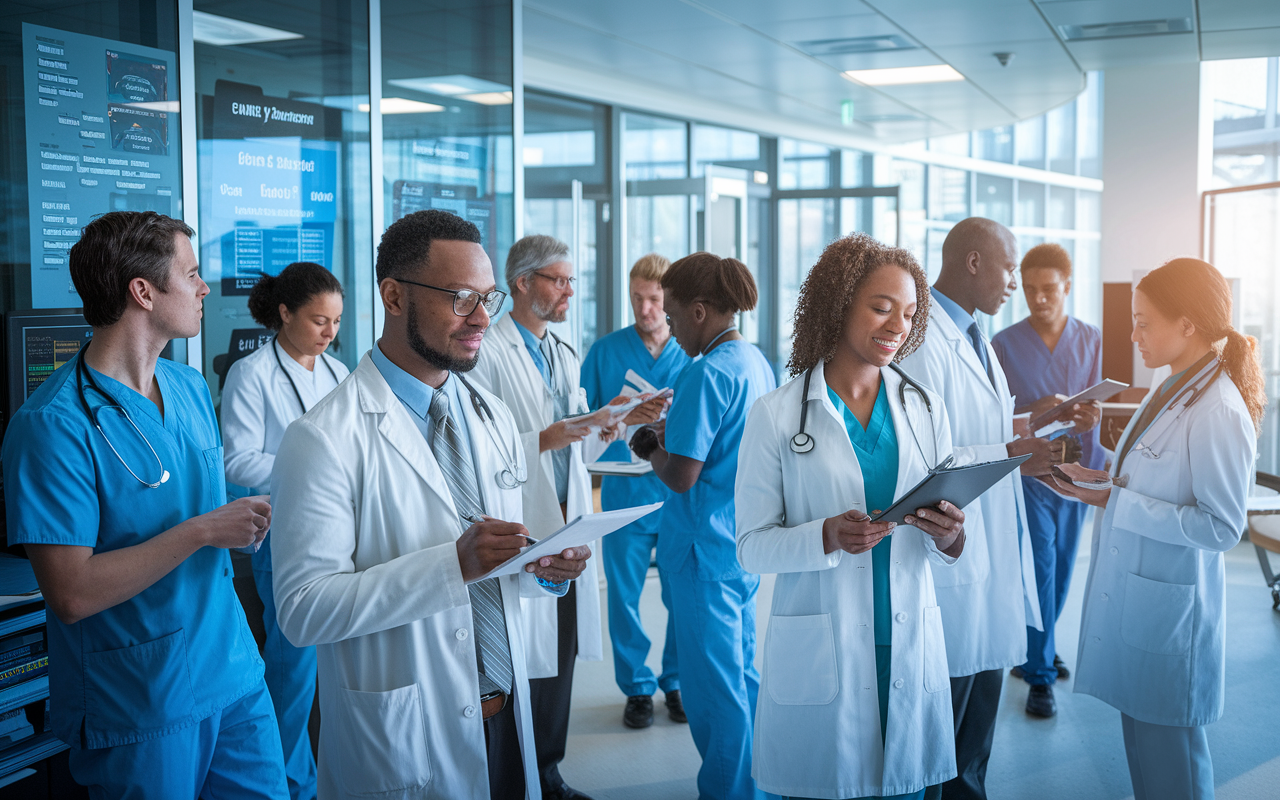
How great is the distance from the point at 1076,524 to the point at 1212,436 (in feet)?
5.76

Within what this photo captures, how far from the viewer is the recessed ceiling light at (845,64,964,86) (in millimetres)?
6336

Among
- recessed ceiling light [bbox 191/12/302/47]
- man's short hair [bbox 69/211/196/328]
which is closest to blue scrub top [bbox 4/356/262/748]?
man's short hair [bbox 69/211/196/328]

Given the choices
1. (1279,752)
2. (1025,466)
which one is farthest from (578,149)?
(1279,752)

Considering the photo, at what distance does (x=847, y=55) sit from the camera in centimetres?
588

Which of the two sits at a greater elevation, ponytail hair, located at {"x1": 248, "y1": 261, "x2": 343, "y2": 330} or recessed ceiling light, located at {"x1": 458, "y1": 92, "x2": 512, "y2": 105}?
recessed ceiling light, located at {"x1": 458, "y1": 92, "x2": 512, "y2": 105}

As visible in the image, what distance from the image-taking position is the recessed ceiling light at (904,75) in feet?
20.8

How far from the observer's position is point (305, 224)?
3.66m

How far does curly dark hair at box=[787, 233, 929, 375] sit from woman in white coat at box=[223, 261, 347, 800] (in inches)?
60.6

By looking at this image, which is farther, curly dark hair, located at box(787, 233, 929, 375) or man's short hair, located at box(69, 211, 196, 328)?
curly dark hair, located at box(787, 233, 929, 375)

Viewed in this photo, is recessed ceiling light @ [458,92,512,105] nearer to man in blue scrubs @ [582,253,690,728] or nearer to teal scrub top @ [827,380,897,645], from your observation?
man in blue scrubs @ [582,253,690,728]

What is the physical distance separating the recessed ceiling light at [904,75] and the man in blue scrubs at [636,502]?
323cm

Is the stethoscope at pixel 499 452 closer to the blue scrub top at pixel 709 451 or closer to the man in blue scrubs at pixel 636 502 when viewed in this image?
the blue scrub top at pixel 709 451

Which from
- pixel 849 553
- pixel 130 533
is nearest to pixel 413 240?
pixel 130 533

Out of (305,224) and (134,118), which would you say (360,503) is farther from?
(305,224)
